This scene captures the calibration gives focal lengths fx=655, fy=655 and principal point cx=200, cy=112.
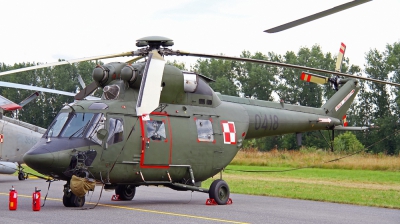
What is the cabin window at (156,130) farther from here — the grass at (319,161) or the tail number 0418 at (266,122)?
the grass at (319,161)

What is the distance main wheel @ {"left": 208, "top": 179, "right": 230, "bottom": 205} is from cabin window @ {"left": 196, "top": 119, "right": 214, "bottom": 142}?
110 cm

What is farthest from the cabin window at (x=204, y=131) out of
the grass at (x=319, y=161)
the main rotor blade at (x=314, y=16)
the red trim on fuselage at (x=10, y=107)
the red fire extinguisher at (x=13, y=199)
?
the grass at (x=319, y=161)

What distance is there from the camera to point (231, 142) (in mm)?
17234

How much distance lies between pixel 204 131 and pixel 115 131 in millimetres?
2713

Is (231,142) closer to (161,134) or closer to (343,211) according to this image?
(161,134)

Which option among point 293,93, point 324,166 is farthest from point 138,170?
point 293,93

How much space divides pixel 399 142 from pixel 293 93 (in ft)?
41.0

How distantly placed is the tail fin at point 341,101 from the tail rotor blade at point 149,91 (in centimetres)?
958

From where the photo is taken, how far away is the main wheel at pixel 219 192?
16.2 meters

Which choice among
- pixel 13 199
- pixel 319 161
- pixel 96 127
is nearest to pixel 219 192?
pixel 96 127

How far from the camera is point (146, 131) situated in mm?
15211

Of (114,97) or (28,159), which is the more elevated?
(114,97)

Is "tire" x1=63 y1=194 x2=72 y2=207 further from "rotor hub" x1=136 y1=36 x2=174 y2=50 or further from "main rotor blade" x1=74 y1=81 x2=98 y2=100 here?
"rotor hub" x1=136 y1=36 x2=174 y2=50

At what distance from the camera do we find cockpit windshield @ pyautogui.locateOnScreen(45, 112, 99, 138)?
14.4 m
